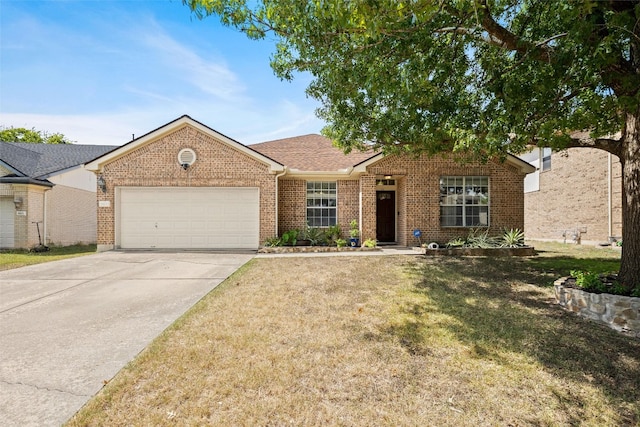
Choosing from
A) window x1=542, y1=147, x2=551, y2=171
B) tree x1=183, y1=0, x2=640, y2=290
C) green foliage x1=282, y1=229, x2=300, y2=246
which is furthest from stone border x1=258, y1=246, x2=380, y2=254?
window x1=542, y1=147, x2=551, y2=171

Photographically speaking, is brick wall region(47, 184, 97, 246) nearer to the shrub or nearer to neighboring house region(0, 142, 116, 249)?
neighboring house region(0, 142, 116, 249)

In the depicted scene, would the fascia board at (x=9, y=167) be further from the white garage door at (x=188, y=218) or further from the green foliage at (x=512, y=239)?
the green foliage at (x=512, y=239)

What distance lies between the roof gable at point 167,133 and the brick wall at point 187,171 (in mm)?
143

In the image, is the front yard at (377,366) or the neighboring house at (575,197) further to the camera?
the neighboring house at (575,197)

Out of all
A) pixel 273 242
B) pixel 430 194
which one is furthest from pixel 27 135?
pixel 430 194

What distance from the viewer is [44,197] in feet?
47.5

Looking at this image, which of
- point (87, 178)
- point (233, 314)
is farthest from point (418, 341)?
point (87, 178)

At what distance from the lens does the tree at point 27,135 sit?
119ft

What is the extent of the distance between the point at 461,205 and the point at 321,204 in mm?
5717

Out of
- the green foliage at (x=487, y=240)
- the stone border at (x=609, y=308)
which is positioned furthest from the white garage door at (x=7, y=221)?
the stone border at (x=609, y=308)

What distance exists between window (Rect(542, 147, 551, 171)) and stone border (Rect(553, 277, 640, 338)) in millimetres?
16453

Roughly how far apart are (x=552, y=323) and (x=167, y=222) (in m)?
12.4

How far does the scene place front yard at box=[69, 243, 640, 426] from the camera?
251 cm

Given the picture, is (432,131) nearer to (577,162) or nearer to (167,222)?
(167,222)
